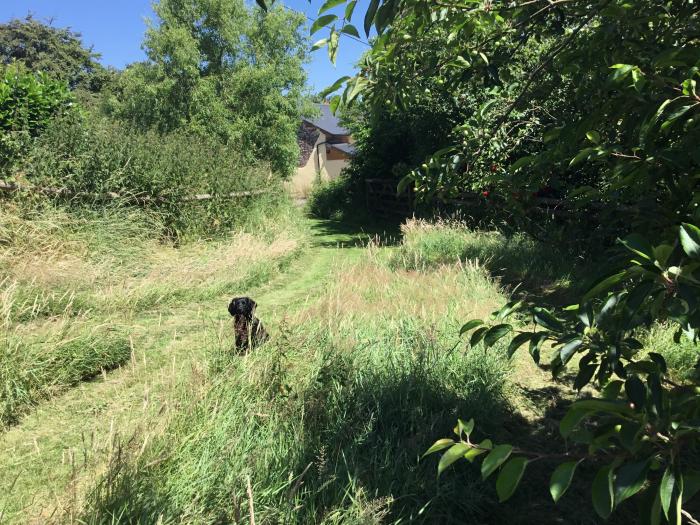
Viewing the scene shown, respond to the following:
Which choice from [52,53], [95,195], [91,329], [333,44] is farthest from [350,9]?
[52,53]

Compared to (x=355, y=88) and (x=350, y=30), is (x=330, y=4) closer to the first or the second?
(x=350, y=30)

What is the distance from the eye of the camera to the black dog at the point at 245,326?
3.98 m

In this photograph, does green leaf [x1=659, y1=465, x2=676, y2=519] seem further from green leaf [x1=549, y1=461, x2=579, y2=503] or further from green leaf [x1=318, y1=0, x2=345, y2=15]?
green leaf [x1=318, y1=0, x2=345, y2=15]

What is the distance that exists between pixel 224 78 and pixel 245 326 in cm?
1705

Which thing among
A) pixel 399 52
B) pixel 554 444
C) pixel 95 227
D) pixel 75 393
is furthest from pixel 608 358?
pixel 95 227

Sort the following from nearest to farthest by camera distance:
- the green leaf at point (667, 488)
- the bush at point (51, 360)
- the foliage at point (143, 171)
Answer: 1. the green leaf at point (667, 488)
2. the bush at point (51, 360)
3. the foliage at point (143, 171)

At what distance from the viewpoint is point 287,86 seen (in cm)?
2044

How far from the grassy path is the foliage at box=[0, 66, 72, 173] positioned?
3.67 metres

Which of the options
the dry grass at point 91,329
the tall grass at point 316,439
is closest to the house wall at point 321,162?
the dry grass at point 91,329

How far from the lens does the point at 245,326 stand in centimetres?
410

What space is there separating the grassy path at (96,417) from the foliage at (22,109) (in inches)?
145

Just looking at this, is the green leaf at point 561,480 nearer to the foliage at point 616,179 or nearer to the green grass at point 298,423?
the foliage at point 616,179

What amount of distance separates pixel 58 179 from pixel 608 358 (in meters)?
8.39

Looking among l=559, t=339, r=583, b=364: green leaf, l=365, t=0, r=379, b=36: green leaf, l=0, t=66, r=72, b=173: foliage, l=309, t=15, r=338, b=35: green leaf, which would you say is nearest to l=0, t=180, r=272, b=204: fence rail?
l=0, t=66, r=72, b=173: foliage
